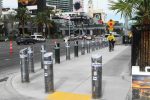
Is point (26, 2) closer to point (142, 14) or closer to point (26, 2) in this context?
point (26, 2)

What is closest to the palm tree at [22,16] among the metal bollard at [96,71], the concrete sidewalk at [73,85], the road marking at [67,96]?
the concrete sidewalk at [73,85]

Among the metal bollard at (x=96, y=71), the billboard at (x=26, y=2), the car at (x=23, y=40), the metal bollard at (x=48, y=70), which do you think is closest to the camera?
the metal bollard at (x=96, y=71)

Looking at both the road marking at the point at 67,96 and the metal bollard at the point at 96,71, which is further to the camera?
the road marking at the point at 67,96

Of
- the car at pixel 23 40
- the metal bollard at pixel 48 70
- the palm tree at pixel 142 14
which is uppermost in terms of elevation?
the palm tree at pixel 142 14

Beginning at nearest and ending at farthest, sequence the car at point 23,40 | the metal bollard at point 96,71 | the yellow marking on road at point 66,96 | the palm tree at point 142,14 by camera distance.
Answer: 1. the metal bollard at point 96,71
2. the yellow marking on road at point 66,96
3. the palm tree at point 142,14
4. the car at point 23,40

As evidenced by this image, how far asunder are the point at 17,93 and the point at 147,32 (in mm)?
4354

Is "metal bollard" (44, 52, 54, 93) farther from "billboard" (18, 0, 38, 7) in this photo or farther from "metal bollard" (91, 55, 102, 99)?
"billboard" (18, 0, 38, 7)

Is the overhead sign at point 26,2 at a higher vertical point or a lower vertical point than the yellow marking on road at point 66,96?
higher

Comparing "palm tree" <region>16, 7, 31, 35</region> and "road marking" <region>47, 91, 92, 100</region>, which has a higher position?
"palm tree" <region>16, 7, 31, 35</region>

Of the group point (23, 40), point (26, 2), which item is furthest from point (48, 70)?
point (26, 2)

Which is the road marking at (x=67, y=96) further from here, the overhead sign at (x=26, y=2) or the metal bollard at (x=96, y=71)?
the overhead sign at (x=26, y=2)

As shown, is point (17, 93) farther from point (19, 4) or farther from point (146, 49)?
point (19, 4)

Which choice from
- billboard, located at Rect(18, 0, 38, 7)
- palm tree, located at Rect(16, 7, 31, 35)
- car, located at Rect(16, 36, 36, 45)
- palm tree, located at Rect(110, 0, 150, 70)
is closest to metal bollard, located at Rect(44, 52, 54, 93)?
palm tree, located at Rect(110, 0, 150, 70)

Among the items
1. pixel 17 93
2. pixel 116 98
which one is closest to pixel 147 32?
pixel 116 98
